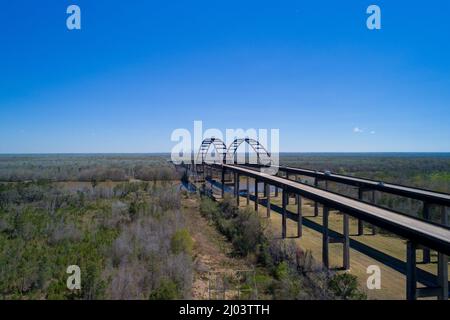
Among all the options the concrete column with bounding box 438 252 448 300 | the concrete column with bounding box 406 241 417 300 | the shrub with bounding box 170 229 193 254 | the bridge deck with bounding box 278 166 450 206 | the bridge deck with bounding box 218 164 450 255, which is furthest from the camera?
the bridge deck with bounding box 278 166 450 206

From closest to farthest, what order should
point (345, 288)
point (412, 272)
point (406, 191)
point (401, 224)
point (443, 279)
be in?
point (412, 272)
point (443, 279)
point (401, 224)
point (345, 288)
point (406, 191)

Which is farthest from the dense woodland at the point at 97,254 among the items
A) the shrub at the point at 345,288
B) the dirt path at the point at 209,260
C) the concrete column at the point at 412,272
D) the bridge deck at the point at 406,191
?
the bridge deck at the point at 406,191

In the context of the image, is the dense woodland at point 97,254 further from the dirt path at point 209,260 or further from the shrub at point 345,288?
the shrub at point 345,288

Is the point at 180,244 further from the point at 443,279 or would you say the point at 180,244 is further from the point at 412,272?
the point at 443,279

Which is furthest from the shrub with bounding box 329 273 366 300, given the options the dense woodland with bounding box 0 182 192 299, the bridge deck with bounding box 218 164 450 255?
the dense woodland with bounding box 0 182 192 299

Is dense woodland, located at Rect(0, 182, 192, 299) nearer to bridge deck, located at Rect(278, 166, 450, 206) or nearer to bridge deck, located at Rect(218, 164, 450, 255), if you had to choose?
bridge deck, located at Rect(218, 164, 450, 255)

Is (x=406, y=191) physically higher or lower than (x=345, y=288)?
higher

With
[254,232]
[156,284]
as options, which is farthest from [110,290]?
[254,232]

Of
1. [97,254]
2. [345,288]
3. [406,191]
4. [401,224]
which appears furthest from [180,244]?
[406,191]

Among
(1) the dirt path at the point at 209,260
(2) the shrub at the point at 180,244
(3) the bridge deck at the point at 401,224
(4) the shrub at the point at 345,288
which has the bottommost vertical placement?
(1) the dirt path at the point at 209,260
